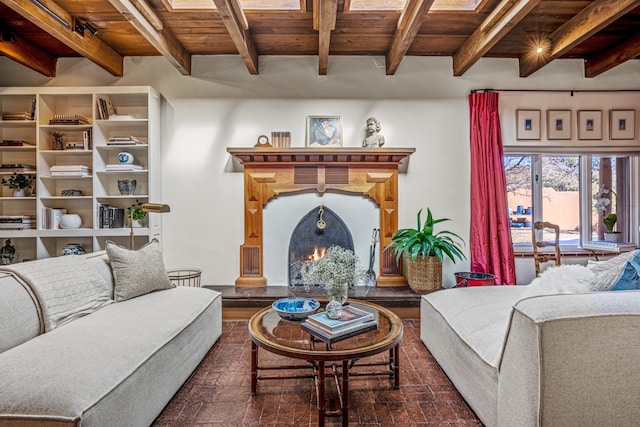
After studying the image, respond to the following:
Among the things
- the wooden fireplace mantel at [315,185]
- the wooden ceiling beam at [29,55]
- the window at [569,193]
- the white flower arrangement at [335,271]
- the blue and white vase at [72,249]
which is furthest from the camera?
the window at [569,193]

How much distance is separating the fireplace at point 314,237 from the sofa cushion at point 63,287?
6.22 feet

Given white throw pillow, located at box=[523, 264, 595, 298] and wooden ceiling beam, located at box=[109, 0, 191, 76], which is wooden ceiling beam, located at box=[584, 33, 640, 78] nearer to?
white throw pillow, located at box=[523, 264, 595, 298]

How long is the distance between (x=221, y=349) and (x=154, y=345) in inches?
39.8

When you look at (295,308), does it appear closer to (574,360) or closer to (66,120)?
(574,360)

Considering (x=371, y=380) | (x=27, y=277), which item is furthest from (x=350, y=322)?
(x=27, y=277)

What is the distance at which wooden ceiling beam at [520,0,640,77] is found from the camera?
2.70 metres

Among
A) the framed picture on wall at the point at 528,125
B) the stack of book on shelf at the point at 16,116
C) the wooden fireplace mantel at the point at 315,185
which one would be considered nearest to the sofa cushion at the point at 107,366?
the wooden fireplace mantel at the point at 315,185

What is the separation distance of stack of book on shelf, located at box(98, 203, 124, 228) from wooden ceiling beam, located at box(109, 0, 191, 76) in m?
1.64

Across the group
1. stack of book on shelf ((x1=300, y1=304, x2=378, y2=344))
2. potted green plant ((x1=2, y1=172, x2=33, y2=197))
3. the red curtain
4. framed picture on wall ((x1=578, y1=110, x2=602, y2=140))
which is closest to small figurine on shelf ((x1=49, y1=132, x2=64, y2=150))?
potted green plant ((x1=2, y1=172, x2=33, y2=197))

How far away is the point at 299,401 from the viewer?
78.9 inches

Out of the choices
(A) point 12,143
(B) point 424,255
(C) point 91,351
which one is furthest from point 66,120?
(B) point 424,255

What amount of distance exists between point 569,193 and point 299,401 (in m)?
3.95

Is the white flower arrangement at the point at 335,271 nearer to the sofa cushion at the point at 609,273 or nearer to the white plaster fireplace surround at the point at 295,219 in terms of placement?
the sofa cushion at the point at 609,273

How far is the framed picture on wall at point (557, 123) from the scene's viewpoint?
3.96 meters
